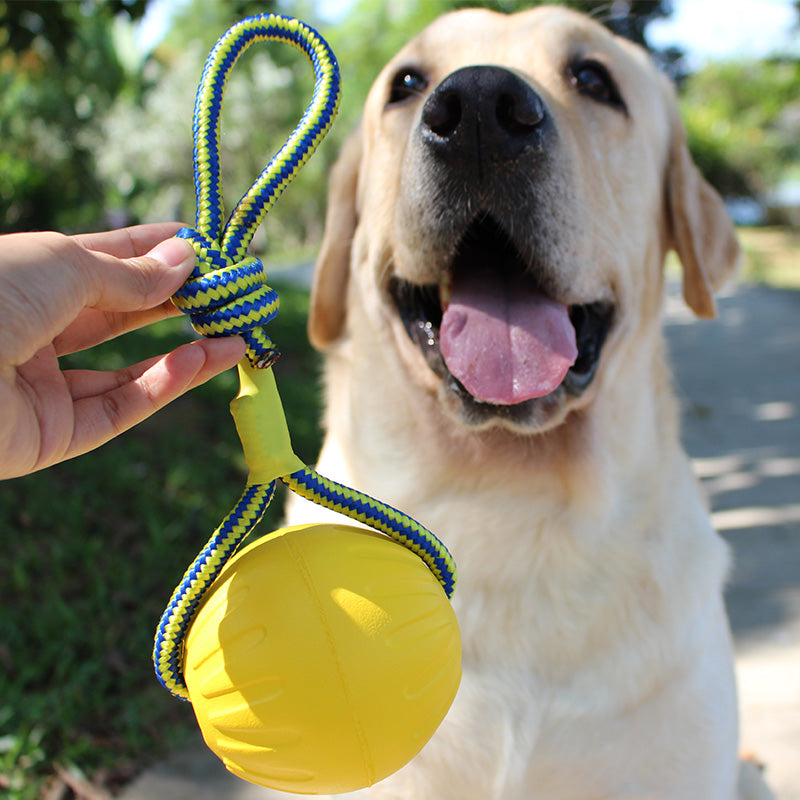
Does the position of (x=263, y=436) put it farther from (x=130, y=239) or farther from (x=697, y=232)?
(x=697, y=232)

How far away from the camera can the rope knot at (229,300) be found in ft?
3.00

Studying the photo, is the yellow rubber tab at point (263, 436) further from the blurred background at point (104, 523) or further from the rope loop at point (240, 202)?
the blurred background at point (104, 523)

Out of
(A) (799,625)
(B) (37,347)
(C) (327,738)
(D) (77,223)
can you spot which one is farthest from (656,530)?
(D) (77,223)

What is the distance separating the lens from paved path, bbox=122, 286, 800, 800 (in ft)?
7.82

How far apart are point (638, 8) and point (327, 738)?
5727 millimetres

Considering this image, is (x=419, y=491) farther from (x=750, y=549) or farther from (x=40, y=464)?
(x=750, y=549)

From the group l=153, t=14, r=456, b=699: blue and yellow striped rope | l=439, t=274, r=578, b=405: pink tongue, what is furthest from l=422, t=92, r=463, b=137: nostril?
l=153, t=14, r=456, b=699: blue and yellow striped rope

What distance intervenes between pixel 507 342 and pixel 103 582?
2217 mm

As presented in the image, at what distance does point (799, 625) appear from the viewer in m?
3.19

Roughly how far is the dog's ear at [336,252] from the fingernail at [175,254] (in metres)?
1.28

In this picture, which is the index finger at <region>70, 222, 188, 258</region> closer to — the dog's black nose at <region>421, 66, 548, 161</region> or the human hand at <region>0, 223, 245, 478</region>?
the human hand at <region>0, 223, 245, 478</region>

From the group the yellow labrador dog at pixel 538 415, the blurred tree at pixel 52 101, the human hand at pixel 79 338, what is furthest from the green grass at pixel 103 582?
the blurred tree at pixel 52 101

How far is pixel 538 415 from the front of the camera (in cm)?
159

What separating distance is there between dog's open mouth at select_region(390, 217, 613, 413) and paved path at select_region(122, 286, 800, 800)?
1567 millimetres
